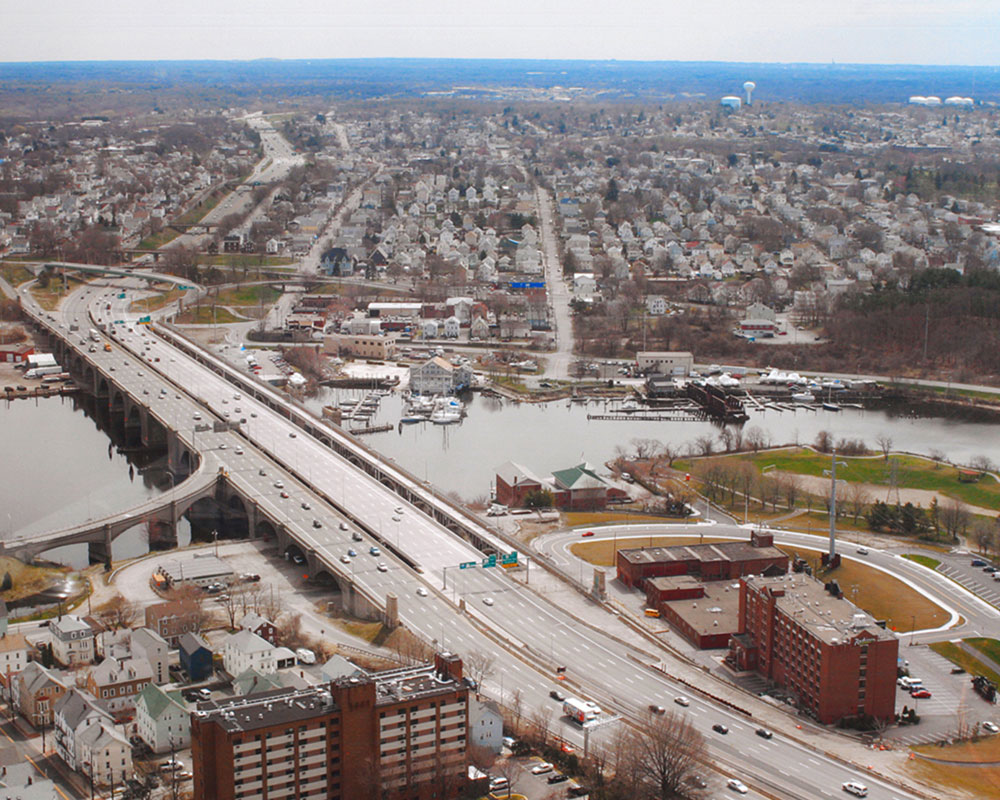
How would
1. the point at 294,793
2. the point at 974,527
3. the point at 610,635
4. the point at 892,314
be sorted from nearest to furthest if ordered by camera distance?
the point at 294,793, the point at 610,635, the point at 974,527, the point at 892,314

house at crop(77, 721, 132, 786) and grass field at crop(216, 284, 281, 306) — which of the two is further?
grass field at crop(216, 284, 281, 306)

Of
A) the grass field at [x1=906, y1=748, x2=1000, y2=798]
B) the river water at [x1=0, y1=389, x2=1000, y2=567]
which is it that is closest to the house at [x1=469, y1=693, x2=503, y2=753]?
the grass field at [x1=906, y1=748, x2=1000, y2=798]

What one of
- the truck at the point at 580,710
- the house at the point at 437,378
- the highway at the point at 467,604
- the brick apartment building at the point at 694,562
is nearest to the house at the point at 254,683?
the highway at the point at 467,604

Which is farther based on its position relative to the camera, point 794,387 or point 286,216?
point 286,216

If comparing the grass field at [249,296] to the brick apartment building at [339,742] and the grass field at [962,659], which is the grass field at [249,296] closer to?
the grass field at [962,659]

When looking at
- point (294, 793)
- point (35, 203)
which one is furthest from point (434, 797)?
point (35, 203)

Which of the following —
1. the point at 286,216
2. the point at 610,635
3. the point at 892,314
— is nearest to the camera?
the point at 610,635

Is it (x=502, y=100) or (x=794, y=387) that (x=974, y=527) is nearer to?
(x=794, y=387)

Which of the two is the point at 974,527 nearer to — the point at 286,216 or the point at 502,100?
the point at 286,216

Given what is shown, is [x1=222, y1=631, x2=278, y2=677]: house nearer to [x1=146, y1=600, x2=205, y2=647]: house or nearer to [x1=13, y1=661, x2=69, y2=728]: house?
[x1=146, y1=600, x2=205, y2=647]: house
